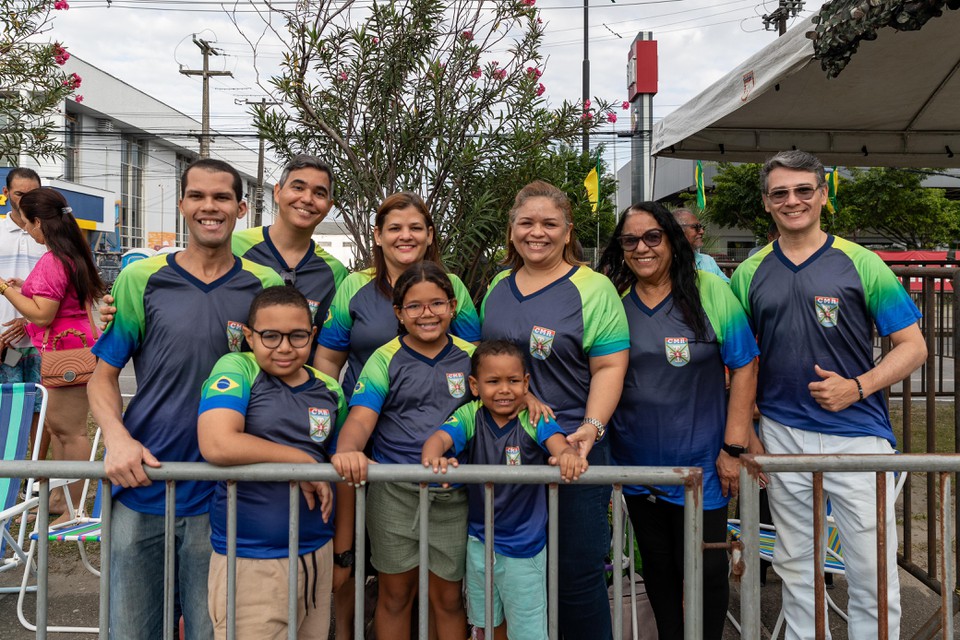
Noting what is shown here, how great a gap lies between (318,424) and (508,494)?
0.72 meters

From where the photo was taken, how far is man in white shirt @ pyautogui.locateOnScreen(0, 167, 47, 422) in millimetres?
4918

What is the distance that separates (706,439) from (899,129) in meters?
4.44

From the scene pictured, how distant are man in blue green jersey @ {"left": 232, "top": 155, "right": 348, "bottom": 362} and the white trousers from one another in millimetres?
2039

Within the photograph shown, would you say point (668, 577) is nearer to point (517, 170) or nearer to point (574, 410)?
point (574, 410)

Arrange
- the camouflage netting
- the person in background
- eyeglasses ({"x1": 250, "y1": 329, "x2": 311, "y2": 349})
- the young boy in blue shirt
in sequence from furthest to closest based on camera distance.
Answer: the person in background < the camouflage netting < the young boy in blue shirt < eyeglasses ({"x1": 250, "y1": 329, "x2": 311, "y2": 349})

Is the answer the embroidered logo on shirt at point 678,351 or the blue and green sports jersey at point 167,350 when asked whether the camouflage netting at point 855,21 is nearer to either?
the embroidered logo on shirt at point 678,351

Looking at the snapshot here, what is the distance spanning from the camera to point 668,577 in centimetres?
289

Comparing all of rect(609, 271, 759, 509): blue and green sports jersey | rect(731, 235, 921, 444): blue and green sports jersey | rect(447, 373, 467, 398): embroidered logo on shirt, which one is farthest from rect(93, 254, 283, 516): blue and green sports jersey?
rect(731, 235, 921, 444): blue and green sports jersey

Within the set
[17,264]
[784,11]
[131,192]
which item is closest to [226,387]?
[17,264]

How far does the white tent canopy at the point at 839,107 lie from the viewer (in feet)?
13.5

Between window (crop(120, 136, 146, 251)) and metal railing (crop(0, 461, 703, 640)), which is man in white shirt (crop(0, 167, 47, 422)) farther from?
window (crop(120, 136, 146, 251))

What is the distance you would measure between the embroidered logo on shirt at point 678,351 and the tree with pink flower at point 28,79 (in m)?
6.23

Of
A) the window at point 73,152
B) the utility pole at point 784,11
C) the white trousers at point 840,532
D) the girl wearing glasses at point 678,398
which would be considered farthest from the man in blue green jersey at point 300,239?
the window at point 73,152

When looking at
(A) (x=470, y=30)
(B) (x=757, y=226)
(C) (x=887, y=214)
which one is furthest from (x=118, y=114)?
(A) (x=470, y=30)
